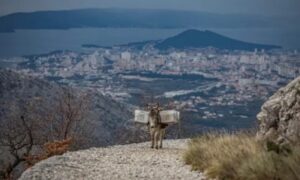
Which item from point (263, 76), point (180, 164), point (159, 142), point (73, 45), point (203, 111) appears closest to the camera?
point (180, 164)

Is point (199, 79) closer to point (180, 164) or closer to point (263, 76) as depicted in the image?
point (263, 76)

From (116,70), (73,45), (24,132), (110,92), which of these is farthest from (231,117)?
(73,45)

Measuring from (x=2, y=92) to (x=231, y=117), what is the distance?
17756 mm

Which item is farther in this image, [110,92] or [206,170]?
[110,92]

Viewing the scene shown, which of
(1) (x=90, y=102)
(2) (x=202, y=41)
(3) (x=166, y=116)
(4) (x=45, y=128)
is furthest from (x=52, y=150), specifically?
(2) (x=202, y=41)

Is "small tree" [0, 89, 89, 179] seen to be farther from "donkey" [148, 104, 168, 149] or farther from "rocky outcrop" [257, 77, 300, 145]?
"rocky outcrop" [257, 77, 300, 145]

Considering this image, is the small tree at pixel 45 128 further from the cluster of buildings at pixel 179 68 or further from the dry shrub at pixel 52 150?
the cluster of buildings at pixel 179 68

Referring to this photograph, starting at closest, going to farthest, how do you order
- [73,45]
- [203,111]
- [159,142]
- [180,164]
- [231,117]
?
1. [180,164]
2. [159,142]
3. [231,117]
4. [203,111]
5. [73,45]

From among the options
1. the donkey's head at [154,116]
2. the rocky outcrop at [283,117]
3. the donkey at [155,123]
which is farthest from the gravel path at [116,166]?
the rocky outcrop at [283,117]

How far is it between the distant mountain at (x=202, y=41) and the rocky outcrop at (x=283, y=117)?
197ft

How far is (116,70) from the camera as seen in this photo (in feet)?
218

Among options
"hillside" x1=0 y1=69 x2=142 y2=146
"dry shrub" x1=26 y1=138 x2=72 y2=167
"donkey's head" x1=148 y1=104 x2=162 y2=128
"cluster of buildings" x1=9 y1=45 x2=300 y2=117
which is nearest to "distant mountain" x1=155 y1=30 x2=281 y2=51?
"cluster of buildings" x1=9 y1=45 x2=300 y2=117

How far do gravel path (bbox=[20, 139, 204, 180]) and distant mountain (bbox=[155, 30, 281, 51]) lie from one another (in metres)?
57.1

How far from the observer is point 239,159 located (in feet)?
43.3
